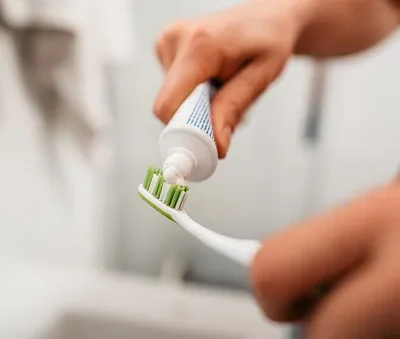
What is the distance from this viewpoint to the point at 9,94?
711 mm

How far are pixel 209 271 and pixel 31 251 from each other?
0.30 metres

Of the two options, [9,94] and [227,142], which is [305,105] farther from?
[227,142]

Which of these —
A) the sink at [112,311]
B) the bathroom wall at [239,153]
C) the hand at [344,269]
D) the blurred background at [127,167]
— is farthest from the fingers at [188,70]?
the bathroom wall at [239,153]

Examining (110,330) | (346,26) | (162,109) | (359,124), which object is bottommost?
(110,330)

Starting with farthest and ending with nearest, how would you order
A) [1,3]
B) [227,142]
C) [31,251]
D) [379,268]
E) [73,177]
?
[73,177] < [31,251] < [1,3] < [227,142] < [379,268]

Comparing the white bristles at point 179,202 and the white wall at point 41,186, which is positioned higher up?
the white wall at point 41,186

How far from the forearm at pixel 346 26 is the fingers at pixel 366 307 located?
23 centimetres

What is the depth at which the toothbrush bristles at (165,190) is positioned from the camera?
0.26m

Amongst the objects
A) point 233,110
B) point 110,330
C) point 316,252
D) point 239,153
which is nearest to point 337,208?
point 316,252

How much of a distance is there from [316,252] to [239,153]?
728 mm

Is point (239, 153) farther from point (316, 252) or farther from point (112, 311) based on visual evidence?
point (316, 252)

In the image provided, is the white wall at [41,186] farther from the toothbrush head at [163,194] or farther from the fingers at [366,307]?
the fingers at [366,307]

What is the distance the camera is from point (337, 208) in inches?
7.5

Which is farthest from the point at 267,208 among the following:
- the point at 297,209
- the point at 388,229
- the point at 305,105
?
the point at 388,229
